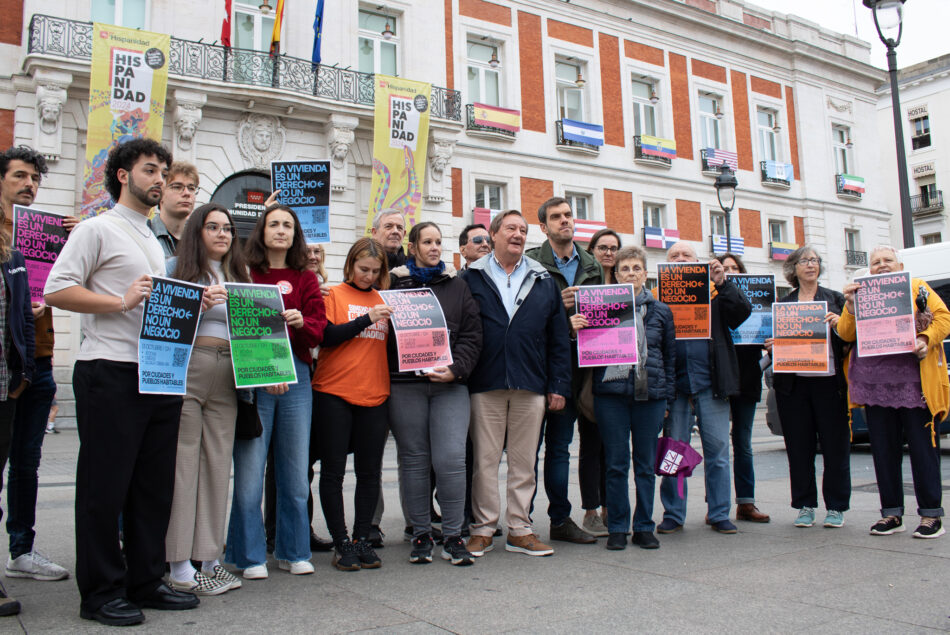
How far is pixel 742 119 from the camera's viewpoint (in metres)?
28.3

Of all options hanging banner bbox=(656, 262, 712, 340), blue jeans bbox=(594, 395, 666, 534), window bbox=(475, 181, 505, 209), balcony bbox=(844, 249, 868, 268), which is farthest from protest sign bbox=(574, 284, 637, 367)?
balcony bbox=(844, 249, 868, 268)

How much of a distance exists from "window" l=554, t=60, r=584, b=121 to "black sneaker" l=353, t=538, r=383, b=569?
851 inches

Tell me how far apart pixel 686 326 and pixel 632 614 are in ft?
9.36

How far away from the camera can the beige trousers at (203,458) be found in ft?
12.8

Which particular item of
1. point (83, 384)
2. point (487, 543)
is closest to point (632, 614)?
point (487, 543)

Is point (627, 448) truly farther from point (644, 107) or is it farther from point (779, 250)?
point (779, 250)

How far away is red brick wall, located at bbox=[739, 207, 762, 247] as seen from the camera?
2786cm

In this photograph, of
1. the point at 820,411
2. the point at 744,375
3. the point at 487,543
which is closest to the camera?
the point at 487,543

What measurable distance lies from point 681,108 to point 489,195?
8.58 meters

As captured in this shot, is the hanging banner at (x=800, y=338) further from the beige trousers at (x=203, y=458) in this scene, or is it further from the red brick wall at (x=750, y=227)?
the red brick wall at (x=750, y=227)

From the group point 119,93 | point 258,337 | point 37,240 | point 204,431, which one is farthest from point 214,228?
point 119,93

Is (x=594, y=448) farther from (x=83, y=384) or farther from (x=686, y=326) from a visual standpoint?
(x=83, y=384)

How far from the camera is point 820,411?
5.84m

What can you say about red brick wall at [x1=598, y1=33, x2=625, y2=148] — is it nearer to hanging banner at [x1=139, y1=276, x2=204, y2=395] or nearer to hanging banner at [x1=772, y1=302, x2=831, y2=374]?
hanging banner at [x1=772, y1=302, x2=831, y2=374]
